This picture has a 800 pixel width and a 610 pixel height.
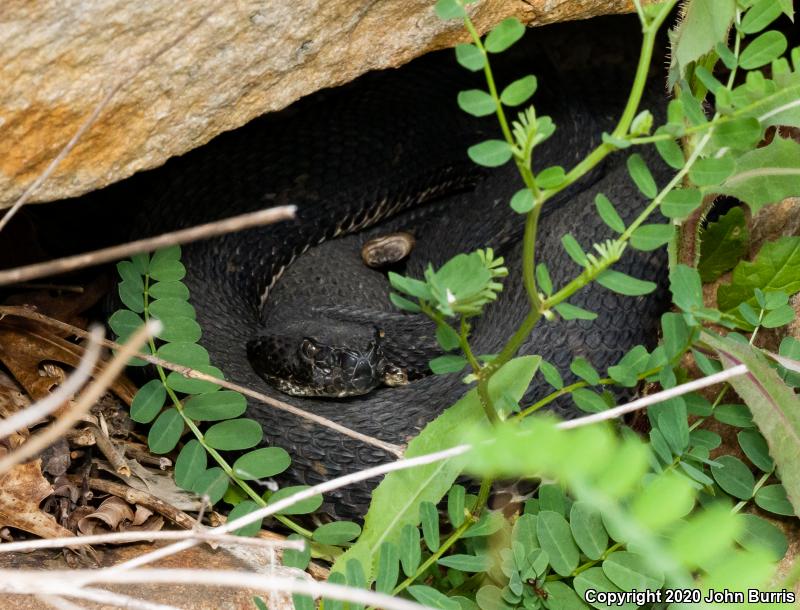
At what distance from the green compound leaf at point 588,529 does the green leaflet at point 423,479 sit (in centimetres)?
37

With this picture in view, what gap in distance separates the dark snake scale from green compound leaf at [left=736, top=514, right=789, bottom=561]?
3.50 feet

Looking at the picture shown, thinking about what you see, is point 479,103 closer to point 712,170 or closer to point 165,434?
point 712,170

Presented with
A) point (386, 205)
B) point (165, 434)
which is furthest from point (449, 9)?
point (386, 205)

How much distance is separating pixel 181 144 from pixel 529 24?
1.44m

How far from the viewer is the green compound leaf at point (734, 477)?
2865 mm

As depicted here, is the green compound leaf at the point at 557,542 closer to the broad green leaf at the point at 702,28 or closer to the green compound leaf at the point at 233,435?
the green compound leaf at the point at 233,435

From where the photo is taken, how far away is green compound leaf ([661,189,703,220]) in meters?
2.50

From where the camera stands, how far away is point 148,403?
3287 mm

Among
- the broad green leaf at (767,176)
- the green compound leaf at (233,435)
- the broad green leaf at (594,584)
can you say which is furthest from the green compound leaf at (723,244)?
the green compound leaf at (233,435)

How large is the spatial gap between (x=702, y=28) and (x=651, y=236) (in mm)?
748

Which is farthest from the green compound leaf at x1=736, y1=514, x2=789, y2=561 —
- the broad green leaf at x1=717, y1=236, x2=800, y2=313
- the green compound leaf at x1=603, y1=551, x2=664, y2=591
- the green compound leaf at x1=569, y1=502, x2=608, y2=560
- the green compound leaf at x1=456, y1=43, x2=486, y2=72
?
the green compound leaf at x1=456, y1=43, x2=486, y2=72

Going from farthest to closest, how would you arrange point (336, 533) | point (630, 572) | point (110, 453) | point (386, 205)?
point (386, 205)
point (110, 453)
point (336, 533)
point (630, 572)

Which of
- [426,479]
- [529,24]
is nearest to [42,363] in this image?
[426,479]

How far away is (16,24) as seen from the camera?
2.57 meters
